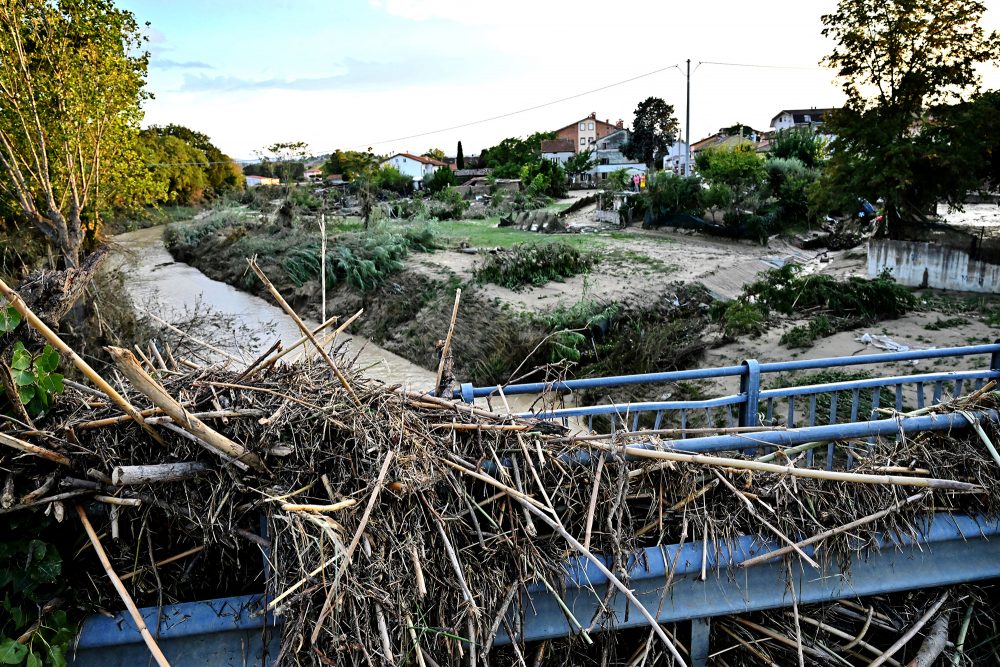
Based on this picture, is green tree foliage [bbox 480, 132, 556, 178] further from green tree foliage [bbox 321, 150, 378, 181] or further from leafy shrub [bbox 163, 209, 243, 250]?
leafy shrub [bbox 163, 209, 243, 250]

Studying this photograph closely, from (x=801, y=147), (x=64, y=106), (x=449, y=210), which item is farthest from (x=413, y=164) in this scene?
(x=64, y=106)

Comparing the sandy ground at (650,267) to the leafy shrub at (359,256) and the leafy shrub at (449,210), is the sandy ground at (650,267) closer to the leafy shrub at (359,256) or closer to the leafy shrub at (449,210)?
the leafy shrub at (359,256)

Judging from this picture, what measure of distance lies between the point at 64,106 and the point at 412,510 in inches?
467

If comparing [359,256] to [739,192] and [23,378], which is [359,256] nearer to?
[739,192]

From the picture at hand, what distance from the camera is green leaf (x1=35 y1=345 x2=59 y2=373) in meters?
2.56

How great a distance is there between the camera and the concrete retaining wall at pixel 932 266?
48.3ft

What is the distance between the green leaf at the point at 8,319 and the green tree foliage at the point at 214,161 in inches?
2004

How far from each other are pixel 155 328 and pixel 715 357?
976 cm

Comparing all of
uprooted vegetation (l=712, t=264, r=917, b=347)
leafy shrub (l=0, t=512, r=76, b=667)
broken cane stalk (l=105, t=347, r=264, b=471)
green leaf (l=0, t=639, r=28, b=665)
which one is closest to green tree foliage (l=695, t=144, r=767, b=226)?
uprooted vegetation (l=712, t=264, r=917, b=347)

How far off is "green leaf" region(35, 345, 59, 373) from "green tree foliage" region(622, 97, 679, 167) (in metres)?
74.4

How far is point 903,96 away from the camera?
Answer: 16.0 m

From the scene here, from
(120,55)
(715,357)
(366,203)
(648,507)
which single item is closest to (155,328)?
(120,55)

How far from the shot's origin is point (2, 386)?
2611 millimetres

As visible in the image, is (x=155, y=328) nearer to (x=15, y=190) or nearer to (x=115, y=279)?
(x=115, y=279)
